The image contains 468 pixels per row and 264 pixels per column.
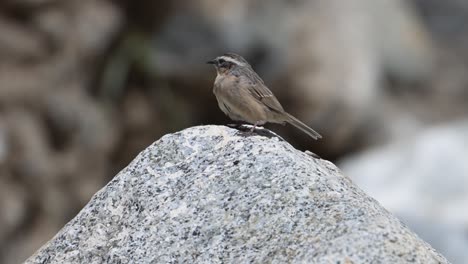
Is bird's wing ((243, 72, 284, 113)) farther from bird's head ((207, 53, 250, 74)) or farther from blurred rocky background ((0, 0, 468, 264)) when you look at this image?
blurred rocky background ((0, 0, 468, 264))

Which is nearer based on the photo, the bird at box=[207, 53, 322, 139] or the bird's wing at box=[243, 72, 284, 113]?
the bird at box=[207, 53, 322, 139]

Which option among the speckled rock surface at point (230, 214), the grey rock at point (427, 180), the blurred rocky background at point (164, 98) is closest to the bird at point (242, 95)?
the speckled rock surface at point (230, 214)

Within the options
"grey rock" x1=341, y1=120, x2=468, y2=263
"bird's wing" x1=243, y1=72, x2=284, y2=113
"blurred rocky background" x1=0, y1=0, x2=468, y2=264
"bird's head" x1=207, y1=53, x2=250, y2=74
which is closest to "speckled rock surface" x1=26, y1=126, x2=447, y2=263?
"bird's wing" x1=243, y1=72, x2=284, y2=113

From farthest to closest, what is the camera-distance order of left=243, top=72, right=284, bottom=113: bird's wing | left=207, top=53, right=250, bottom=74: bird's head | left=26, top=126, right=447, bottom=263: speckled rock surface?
left=207, top=53, right=250, bottom=74: bird's head → left=243, top=72, right=284, bottom=113: bird's wing → left=26, top=126, right=447, bottom=263: speckled rock surface

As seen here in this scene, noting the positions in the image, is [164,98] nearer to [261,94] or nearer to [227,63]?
[227,63]

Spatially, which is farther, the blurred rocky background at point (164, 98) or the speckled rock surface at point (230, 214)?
the blurred rocky background at point (164, 98)

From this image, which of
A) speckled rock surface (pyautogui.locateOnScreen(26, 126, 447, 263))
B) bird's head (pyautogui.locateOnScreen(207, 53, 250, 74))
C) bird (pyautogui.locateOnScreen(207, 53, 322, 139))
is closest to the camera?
speckled rock surface (pyautogui.locateOnScreen(26, 126, 447, 263))

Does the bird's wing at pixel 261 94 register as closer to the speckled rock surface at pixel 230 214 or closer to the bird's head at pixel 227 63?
the bird's head at pixel 227 63
